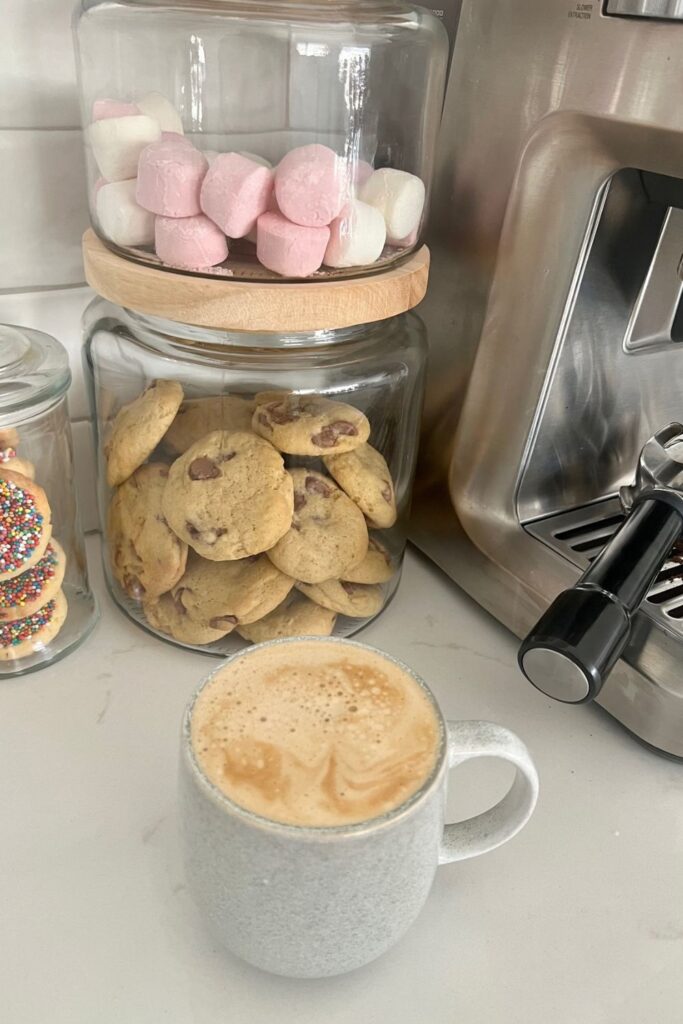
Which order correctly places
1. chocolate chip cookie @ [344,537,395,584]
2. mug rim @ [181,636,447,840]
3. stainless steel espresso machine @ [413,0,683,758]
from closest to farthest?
mug rim @ [181,636,447,840] → stainless steel espresso machine @ [413,0,683,758] → chocolate chip cookie @ [344,537,395,584]

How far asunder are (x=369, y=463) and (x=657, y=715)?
18 centimetres

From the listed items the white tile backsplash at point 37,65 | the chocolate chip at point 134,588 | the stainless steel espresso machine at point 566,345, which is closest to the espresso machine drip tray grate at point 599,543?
the stainless steel espresso machine at point 566,345

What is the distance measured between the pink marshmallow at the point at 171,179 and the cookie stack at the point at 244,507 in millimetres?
85

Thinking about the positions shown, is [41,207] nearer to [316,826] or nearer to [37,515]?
[37,515]

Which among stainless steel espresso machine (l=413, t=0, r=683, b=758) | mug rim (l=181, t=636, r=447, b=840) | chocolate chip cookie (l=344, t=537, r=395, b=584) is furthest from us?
chocolate chip cookie (l=344, t=537, r=395, b=584)

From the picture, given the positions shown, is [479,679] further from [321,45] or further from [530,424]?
[321,45]

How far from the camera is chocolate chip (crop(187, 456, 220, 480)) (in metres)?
0.41

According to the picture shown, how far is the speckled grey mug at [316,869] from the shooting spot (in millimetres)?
248

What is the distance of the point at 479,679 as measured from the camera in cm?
46

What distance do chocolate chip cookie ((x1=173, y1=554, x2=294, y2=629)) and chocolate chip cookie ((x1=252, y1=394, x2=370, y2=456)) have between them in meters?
0.06

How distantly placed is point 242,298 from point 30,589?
178 millimetres

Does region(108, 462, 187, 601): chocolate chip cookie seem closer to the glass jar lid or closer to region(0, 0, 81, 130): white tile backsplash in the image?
the glass jar lid

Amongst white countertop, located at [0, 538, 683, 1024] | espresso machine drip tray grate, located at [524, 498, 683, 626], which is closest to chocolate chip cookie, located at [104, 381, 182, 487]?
white countertop, located at [0, 538, 683, 1024]

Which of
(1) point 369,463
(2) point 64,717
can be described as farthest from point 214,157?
(2) point 64,717
